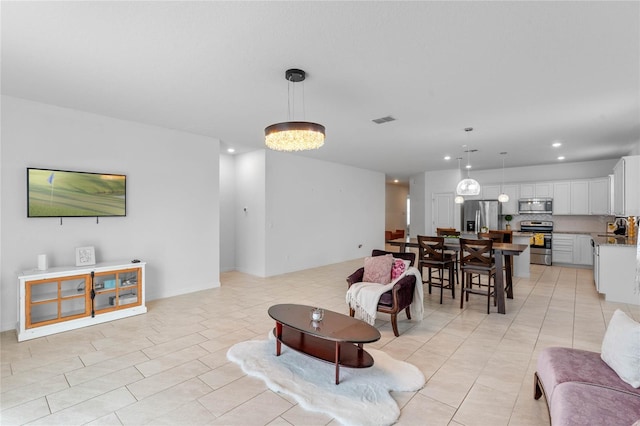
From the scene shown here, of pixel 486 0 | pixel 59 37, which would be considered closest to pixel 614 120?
pixel 486 0

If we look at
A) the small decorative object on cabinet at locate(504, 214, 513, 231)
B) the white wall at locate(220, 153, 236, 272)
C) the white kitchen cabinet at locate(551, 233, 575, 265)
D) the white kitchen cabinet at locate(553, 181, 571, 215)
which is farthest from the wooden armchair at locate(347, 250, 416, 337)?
the white kitchen cabinet at locate(553, 181, 571, 215)

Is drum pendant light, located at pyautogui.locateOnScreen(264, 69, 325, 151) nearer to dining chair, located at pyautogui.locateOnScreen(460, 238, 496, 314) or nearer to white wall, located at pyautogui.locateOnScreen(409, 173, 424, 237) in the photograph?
dining chair, located at pyautogui.locateOnScreen(460, 238, 496, 314)

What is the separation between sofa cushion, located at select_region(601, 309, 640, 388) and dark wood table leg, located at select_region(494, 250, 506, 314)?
2.38m

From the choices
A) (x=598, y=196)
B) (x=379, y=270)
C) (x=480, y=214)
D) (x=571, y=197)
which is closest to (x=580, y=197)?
(x=571, y=197)

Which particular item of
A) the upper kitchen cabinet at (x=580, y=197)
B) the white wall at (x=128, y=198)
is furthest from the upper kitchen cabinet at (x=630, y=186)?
the white wall at (x=128, y=198)

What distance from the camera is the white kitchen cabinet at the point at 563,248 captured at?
765cm

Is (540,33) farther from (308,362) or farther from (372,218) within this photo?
(372,218)

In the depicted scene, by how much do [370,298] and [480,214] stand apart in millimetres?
6746

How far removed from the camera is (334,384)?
2.51 m

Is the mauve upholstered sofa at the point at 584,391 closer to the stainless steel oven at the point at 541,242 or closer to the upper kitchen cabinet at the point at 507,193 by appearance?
the stainless steel oven at the point at 541,242

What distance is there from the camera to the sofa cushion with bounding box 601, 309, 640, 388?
182 centimetres

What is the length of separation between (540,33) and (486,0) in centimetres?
70

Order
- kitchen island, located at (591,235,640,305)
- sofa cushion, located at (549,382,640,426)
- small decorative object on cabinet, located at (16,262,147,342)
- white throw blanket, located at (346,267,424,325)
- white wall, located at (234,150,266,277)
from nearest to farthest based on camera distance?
sofa cushion, located at (549,382,640,426)
small decorative object on cabinet, located at (16,262,147,342)
white throw blanket, located at (346,267,424,325)
kitchen island, located at (591,235,640,305)
white wall, located at (234,150,266,277)

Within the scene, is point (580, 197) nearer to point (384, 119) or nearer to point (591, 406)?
point (384, 119)
